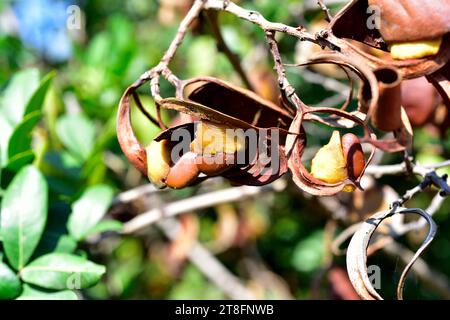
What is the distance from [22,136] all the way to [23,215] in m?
0.19

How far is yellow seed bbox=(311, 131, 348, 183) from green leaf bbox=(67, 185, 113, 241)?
0.57 m

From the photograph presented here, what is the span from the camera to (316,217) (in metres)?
2.14

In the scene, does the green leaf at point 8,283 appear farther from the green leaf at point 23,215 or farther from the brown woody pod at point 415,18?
the brown woody pod at point 415,18

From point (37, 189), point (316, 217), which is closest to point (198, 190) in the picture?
point (316, 217)

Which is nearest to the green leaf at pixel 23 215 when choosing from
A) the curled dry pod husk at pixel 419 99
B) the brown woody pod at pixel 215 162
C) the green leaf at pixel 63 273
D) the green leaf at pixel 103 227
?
the green leaf at pixel 63 273

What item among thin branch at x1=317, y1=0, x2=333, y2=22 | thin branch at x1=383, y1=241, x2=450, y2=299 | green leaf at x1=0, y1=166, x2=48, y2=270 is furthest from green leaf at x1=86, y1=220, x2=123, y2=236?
thin branch at x1=383, y1=241, x2=450, y2=299

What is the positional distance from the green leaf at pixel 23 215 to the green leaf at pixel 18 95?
0.75ft

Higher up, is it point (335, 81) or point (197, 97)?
point (197, 97)

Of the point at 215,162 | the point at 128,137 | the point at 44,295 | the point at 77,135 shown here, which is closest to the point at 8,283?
the point at 44,295

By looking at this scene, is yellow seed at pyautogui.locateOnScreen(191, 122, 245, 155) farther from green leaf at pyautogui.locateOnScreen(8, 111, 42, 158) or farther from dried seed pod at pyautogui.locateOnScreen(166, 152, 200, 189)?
green leaf at pyautogui.locateOnScreen(8, 111, 42, 158)

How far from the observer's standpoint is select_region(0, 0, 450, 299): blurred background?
157 centimetres
